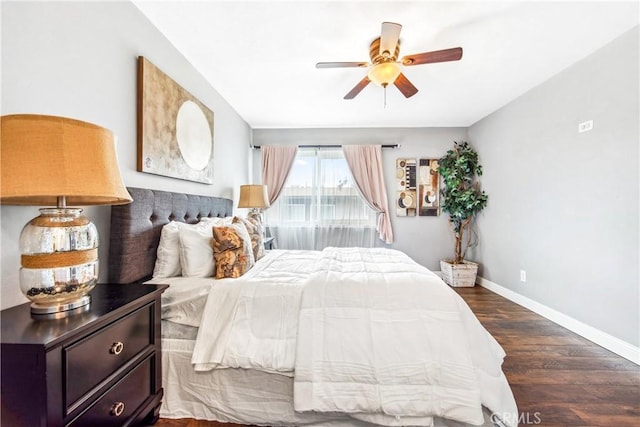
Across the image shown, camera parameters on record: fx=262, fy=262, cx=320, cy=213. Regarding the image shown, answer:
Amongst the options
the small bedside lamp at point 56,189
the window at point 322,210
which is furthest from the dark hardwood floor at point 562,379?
the window at point 322,210

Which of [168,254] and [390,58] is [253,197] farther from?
[390,58]

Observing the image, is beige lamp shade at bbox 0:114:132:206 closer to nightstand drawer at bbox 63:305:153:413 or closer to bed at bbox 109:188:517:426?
nightstand drawer at bbox 63:305:153:413

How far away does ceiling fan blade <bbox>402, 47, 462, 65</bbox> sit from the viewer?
189 centimetres

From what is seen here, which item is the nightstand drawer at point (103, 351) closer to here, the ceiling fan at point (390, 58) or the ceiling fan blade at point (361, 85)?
the ceiling fan at point (390, 58)

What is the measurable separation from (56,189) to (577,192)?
369 cm

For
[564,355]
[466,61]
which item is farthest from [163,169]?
[564,355]

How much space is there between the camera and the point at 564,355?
212cm

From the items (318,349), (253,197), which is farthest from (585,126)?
(253,197)

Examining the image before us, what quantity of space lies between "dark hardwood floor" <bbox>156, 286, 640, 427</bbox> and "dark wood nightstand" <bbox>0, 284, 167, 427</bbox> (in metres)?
0.52

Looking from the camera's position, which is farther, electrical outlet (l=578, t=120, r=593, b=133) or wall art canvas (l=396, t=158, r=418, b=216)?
wall art canvas (l=396, t=158, r=418, b=216)

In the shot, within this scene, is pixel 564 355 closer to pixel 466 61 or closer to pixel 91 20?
pixel 466 61

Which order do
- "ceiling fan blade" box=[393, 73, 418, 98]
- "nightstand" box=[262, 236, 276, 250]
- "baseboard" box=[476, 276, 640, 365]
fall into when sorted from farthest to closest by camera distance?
"nightstand" box=[262, 236, 276, 250]
"ceiling fan blade" box=[393, 73, 418, 98]
"baseboard" box=[476, 276, 640, 365]

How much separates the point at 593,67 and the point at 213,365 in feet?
12.4

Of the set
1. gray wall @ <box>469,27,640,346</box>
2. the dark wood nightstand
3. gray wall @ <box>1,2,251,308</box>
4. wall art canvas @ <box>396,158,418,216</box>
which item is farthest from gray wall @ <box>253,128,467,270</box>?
the dark wood nightstand
